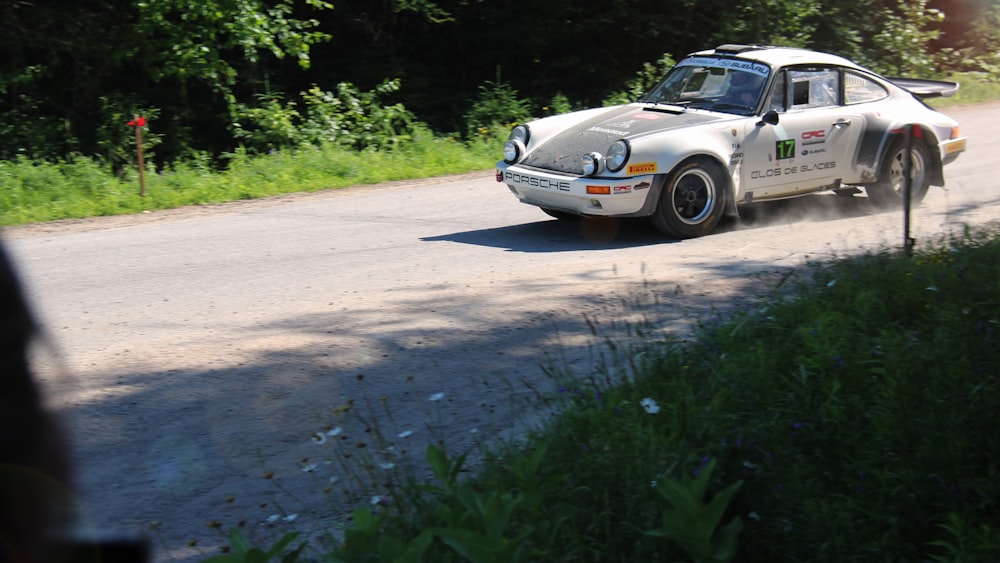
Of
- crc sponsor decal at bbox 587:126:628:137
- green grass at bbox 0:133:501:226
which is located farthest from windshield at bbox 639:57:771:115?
green grass at bbox 0:133:501:226

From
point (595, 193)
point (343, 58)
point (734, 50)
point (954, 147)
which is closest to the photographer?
point (595, 193)

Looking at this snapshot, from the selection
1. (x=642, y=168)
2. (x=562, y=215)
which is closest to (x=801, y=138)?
(x=642, y=168)

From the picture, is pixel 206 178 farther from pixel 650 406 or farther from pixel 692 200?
pixel 650 406

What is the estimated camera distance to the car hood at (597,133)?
909 centimetres

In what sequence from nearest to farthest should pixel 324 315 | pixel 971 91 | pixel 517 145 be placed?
pixel 324 315 → pixel 517 145 → pixel 971 91

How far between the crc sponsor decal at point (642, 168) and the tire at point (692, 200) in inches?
8.2

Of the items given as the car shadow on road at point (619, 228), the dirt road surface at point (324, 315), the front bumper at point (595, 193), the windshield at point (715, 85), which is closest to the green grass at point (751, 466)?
the dirt road surface at point (324, 315)

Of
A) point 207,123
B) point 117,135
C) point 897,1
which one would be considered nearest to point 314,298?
point 117,135

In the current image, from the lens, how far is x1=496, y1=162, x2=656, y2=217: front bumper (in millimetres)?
8734

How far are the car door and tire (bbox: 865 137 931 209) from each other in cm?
49

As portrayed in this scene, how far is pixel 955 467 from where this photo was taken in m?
3.67

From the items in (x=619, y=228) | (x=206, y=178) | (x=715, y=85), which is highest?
(x=715, y=85)

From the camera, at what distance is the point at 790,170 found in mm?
9641

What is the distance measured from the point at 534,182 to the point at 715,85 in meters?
2.16
